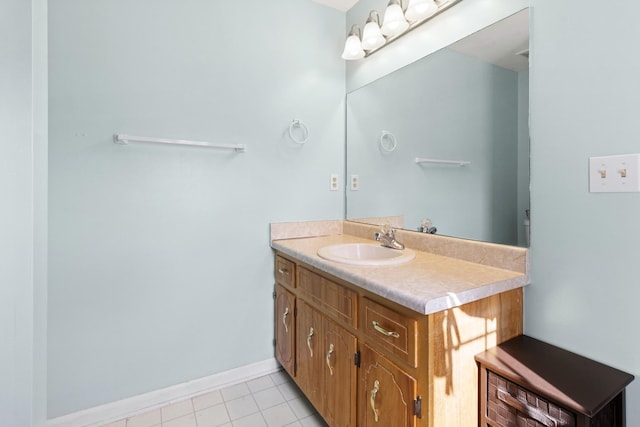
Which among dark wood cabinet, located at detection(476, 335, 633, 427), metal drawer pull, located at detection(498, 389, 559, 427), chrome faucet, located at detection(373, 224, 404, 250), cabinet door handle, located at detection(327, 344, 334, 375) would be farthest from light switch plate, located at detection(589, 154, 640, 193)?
cabinet door handle, located at detection(327, 344, 334, 375)

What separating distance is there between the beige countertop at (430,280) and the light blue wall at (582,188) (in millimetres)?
152

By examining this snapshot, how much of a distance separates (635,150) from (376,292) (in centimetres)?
87

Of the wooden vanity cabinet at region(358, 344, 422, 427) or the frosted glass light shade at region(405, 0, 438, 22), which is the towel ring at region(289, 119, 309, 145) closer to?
the frosted glass light shade at region(405, 0, 438, 22)

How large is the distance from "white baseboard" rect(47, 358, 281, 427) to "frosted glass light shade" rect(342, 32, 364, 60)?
6.65ft

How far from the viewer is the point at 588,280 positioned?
1022 millimetres

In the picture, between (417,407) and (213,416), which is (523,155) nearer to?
(417,407)

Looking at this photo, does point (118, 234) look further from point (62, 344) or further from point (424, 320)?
point (424, 320)

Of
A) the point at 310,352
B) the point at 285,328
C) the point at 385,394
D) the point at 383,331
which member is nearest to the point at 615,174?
the point at 383,331

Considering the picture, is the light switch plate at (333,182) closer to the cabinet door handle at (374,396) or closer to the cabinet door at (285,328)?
the cabinet door at (285,328)

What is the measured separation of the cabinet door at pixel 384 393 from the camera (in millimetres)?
987

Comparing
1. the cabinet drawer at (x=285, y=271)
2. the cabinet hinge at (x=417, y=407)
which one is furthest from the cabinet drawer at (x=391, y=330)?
the cabinet drawer at (x=285, y=271)

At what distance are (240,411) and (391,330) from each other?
3.65 feet

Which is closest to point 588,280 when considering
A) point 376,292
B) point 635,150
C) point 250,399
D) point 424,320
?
point 635,150

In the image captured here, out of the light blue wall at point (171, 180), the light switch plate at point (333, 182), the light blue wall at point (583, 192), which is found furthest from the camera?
the light switch plate at point (333, 182)
